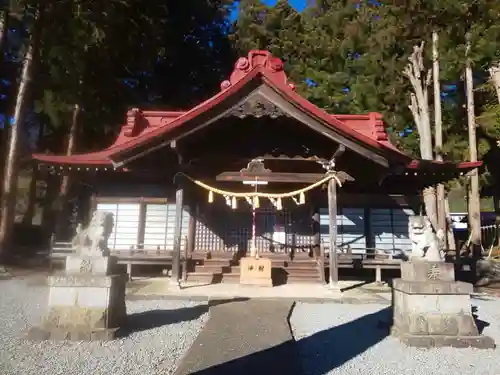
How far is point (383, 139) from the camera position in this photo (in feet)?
36.5

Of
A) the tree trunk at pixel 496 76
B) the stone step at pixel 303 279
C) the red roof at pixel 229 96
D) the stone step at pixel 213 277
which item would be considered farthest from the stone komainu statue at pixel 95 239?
the tree trunk at pixel 496 76

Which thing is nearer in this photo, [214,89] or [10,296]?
[10,296]

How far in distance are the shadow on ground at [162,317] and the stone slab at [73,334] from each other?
0.91ft

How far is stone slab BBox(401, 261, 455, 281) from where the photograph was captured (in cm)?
569

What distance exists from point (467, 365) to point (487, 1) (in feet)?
45.8

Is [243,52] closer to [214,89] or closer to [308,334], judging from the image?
[214,89]

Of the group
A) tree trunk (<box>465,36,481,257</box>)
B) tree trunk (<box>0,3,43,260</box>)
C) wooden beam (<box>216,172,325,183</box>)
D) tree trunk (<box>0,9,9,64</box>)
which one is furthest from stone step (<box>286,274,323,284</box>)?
tree trunk (<box>0,9,9,64</box>)

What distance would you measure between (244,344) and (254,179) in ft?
17.6

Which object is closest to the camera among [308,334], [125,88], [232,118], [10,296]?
[308,334]

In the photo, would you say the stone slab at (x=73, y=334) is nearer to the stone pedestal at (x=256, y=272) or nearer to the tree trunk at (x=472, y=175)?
the stone pedestal at (x=256, y=272)

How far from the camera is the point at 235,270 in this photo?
11352 millimetres

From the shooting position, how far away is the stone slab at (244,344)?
430 centimetres

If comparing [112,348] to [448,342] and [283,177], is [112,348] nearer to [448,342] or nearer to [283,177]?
[448,342]

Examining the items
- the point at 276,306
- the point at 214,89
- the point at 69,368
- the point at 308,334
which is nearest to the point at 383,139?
the point at 276,306
